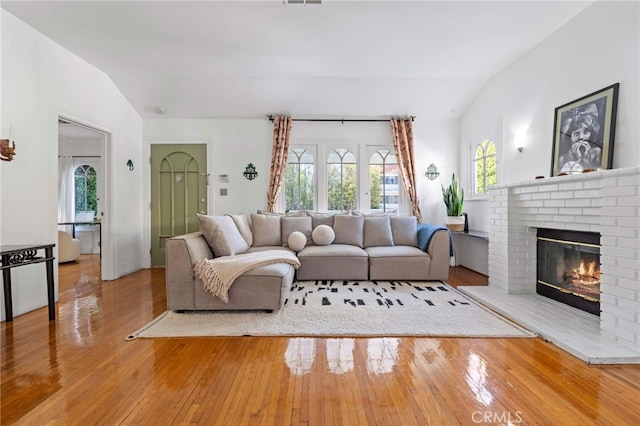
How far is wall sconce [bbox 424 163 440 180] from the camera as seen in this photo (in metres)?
5.06

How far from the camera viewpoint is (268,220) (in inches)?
171

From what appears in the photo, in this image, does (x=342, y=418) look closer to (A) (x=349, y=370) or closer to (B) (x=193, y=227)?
(A) (x=349, y=370)

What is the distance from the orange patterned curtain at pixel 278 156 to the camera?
4.91 metres

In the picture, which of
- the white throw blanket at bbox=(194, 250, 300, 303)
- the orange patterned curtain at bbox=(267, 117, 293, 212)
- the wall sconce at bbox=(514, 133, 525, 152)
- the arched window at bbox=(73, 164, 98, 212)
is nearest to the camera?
the white throw blanket at bbox=(194, 250, 300, 303)

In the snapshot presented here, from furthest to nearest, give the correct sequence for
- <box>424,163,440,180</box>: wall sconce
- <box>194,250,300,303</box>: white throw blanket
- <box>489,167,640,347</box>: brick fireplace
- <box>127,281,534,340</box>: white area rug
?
<box>424,163,440,180</box>: wall sconce, <box>194,250,300,303</box>: white throw blanket, <box>127,281,534,340</box>: white area rug, <box>489,167,640,347</box>: brick fireplace

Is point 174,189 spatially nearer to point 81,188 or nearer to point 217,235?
point 217,235

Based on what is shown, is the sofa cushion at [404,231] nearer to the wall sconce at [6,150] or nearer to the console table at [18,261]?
the console table at [18,261]

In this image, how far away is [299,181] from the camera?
5.09 m

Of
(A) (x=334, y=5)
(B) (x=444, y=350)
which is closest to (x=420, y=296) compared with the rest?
(B) (x=444, y=350)

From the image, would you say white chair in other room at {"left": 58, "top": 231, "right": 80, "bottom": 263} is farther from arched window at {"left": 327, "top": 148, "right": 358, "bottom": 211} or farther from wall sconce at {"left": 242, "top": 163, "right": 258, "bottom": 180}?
arched window at {"left": 327, "top": 148, "right": 358, "bottom": 211}

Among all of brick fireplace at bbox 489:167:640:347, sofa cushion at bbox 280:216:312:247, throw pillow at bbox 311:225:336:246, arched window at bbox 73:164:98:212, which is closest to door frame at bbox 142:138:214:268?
sofa cushion at bbox 280:216:312:247

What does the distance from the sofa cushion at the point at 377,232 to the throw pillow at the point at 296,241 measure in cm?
90
